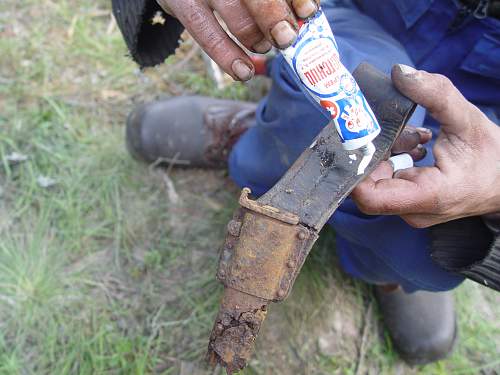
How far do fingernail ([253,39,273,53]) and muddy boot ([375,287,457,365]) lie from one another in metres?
0.95

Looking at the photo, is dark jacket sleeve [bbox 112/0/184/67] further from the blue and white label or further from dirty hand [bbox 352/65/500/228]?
dirty hand [bbox 352/65/500/228]

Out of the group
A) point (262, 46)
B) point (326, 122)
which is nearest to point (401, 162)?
point (326, 122)

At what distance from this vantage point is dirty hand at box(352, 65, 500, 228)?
87cm

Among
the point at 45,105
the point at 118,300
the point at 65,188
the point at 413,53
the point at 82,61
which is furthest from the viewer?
the point at 82,61

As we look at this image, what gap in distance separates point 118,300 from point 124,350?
16cm

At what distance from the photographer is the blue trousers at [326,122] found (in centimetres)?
113

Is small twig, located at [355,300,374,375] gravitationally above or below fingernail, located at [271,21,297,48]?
below

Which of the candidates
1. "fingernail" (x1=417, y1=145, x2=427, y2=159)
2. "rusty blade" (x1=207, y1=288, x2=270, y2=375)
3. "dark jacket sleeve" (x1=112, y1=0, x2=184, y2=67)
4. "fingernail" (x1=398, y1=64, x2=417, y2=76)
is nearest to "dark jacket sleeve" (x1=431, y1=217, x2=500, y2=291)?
"fingernail" (x1=417, y1=145, x2=427, y2=159)

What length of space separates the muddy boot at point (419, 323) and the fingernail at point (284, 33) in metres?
1.02

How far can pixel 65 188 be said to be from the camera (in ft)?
5.42

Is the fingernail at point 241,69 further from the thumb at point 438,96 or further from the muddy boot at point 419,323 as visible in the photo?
the muddy boot at point 419,323

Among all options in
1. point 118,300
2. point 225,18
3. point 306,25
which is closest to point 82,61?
point 118,300

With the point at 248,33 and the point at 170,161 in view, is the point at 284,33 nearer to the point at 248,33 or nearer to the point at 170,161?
the point at 248,33

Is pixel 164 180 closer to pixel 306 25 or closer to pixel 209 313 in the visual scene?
pixel 209 313
